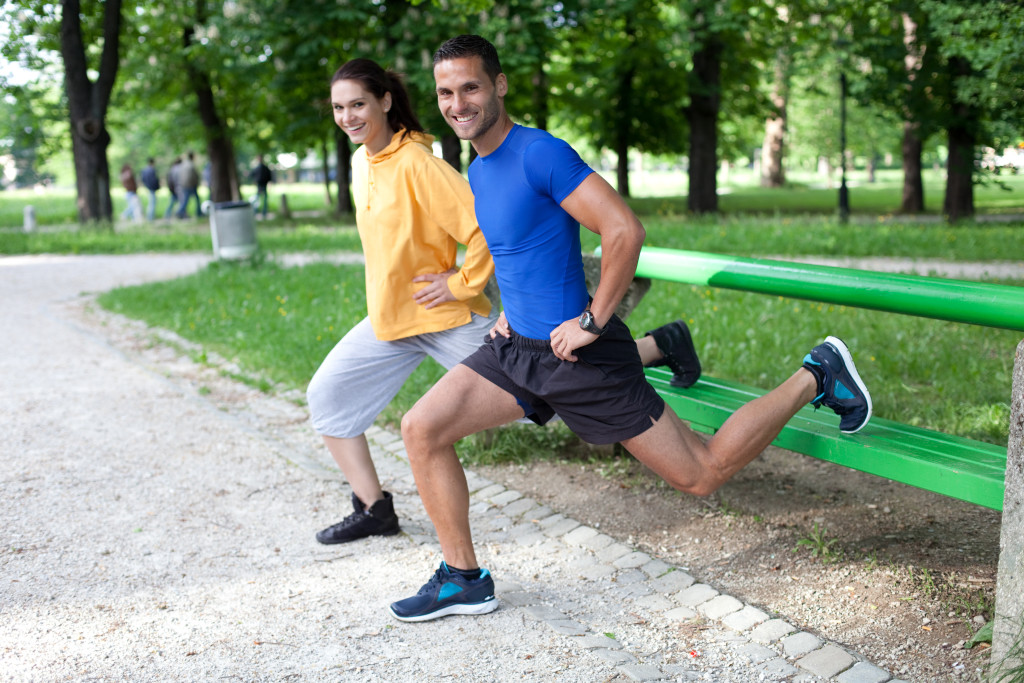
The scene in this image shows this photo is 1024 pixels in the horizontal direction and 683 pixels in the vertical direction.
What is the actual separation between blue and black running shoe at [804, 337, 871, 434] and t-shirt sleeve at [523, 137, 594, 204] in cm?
109

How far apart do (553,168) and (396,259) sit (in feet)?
3.41

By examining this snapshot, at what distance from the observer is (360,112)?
3811 millimetres

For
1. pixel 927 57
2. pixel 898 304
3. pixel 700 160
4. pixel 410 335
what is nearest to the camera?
pixel 898 304

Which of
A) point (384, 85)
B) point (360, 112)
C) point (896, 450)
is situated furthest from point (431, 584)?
point (384, 85)

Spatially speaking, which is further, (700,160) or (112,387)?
(700,160)

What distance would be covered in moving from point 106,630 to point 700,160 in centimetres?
1967

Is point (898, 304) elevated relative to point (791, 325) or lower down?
elevated

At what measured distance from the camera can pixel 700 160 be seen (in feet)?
70.8

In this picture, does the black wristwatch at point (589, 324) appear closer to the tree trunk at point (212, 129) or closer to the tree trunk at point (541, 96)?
the tree trunk at point (541, 96)

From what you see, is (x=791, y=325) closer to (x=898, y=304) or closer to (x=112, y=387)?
(x=898, y=304)

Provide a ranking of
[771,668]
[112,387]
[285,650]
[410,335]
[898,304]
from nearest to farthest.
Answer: [771,668] → [285,650] → [898,304] → [410,335] → [112,387]

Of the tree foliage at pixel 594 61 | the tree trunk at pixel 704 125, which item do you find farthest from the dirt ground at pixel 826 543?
the tree trunk at pixel 704 125

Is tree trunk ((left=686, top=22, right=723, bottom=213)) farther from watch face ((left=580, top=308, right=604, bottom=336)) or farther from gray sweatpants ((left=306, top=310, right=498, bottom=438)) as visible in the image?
watch face ((left=580, top=308, right=604, bottom=336))

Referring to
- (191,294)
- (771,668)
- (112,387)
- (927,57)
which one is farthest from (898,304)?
(927,57)
